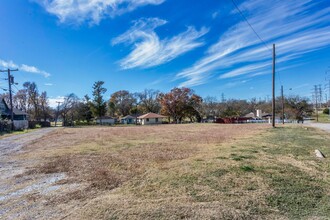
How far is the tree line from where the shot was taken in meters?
53.6

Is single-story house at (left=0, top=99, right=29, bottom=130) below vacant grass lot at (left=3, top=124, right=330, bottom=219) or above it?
above

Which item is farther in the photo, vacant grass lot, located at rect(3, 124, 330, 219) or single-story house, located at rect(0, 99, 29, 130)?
single-story house, located at rect(0, 99, 29, 130)

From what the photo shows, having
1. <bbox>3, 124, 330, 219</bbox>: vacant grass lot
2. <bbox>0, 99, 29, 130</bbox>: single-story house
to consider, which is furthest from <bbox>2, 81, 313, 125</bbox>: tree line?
<bbox>3, 124, 330, 219</bbox>: vacant grass lot

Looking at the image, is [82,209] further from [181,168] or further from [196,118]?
[196,118]

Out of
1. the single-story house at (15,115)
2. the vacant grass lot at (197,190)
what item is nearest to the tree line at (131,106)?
the single-story house at (15,115)

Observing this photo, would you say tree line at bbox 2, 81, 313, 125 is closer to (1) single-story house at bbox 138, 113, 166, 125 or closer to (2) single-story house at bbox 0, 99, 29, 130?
(1) single-story house at bbox 138, 113, 166, 125

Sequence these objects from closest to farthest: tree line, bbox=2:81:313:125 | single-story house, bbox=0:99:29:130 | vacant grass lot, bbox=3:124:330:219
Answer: vacant grass lot, bbox=3:124:330:219
single-story house, bbox=0:99:29:130
tree line, bbox=2:81:313:125

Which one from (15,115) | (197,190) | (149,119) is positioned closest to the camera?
(197,190)

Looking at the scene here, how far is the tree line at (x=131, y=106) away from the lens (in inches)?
2110

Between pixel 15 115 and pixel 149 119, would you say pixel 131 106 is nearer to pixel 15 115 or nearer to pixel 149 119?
pixel 149 119

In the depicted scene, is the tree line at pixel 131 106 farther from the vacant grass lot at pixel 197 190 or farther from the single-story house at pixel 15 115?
the vacant grass lot at pixel 197 190

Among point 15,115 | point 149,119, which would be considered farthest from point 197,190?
point 149,119

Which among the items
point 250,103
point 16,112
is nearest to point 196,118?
point 250,103

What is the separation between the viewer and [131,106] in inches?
2822
